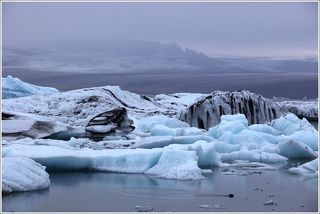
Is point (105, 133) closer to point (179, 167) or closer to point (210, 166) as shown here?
point (210, 166)

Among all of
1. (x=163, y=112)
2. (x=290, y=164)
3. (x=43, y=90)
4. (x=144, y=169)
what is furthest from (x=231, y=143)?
(x=43, y=90)

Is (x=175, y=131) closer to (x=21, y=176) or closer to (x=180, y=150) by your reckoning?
(x=180, y=150)

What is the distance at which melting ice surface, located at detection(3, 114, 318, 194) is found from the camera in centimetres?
734

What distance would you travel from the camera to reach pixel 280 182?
23.0 ft

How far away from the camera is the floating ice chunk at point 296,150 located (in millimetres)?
9258

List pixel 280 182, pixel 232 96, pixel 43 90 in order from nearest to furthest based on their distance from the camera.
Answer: pixel 280 182 → pixel 232 96 → pixel 43 90

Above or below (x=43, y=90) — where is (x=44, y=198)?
below

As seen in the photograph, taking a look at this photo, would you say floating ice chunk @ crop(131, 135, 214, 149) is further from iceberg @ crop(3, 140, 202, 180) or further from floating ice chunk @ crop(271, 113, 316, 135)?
floating ice chunk @ crop(271, 113, 316, 135)

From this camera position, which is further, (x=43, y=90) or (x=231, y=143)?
(x=43, y=90)

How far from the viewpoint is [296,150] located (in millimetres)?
9344

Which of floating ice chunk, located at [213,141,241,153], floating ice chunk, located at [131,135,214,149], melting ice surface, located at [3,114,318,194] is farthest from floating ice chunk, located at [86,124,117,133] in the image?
floating ice chunk, located at [213,141,241,153]

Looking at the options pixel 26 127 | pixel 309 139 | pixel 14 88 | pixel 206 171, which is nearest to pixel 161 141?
pixel 206 171

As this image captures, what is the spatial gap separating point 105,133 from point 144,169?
5399 millimetres

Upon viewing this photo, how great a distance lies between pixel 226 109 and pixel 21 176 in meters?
8.10
